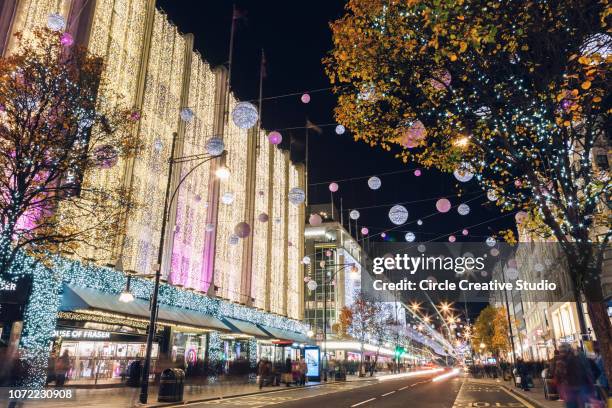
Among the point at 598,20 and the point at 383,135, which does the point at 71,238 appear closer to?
the point at 383,135

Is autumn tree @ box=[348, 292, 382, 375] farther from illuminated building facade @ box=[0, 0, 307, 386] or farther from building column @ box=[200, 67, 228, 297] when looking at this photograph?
building column @ box=[200, 67, 228, 297]

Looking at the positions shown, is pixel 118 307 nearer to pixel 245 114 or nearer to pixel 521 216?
pixel 245 114

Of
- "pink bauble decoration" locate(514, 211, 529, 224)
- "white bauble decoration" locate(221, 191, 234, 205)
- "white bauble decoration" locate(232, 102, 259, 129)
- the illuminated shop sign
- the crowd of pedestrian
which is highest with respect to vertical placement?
"white bauble decoration" locate(221, 191, 234, 205)

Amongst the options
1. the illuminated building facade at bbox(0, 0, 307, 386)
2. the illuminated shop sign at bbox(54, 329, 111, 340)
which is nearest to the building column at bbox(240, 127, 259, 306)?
the illuminated building facade at bbox(0, 0, 307, 386)

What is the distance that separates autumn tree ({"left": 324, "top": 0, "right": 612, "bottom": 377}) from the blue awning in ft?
48.0

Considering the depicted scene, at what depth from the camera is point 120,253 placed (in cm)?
2369

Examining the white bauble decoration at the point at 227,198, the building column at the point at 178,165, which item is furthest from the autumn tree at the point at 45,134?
the white bauble decoration at the point at 227,198

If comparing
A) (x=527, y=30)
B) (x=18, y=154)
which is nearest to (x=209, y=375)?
(x=18, y=154)

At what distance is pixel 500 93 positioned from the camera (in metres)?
11.1

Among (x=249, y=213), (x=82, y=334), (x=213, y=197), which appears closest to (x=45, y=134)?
(x=82, y=334)

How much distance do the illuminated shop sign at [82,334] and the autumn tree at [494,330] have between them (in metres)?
65.6

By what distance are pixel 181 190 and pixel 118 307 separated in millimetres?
10238

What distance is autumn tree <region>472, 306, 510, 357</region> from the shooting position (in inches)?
2854

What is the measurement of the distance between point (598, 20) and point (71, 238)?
1523 centimetres
